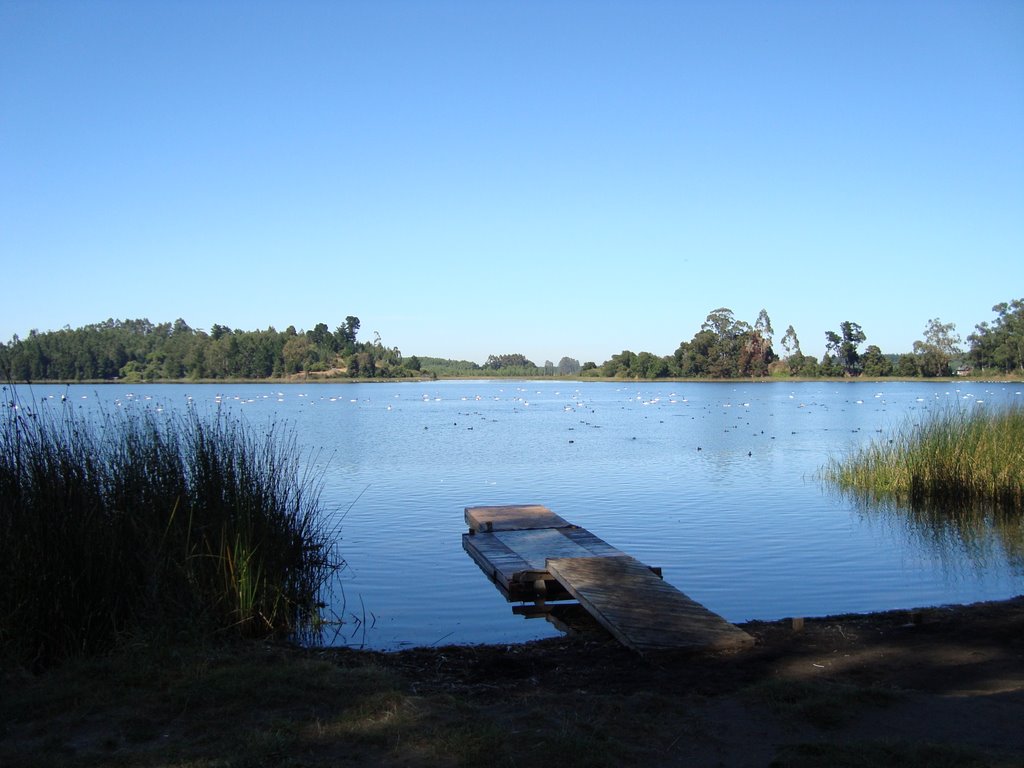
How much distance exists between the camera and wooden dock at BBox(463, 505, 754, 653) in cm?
748

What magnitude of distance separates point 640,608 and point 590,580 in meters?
1.07

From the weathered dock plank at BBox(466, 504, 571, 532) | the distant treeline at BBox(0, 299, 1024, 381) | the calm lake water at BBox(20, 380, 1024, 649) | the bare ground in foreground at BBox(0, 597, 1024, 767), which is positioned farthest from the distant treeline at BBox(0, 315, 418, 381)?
the bare ground in foreground at BBox(0, 597, 1024, 767)

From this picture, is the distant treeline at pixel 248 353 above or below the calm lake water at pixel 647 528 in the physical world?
above

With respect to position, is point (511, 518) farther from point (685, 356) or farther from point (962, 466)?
point (685, 356)

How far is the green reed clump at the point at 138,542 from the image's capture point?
21.6ft

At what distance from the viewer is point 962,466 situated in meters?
17.0

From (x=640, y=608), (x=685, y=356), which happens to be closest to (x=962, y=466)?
(x=640, y=608)

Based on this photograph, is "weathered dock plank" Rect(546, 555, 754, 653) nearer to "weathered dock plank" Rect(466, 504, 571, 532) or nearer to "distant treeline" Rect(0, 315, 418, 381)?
"weathered dock plank" Rect(466, 504, 571, 532)

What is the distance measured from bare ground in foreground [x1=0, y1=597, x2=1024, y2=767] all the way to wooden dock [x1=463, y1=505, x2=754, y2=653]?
0.87ft

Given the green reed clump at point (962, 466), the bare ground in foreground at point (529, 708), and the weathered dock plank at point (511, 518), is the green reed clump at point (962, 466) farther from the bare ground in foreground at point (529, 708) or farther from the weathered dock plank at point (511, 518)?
the bare ground in foreground at point (529, 708)

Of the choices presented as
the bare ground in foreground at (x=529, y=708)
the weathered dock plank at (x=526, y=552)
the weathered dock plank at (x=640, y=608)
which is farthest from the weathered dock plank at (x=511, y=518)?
the bare ground in foreground at (x=529, y=708)

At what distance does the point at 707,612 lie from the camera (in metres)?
8.27

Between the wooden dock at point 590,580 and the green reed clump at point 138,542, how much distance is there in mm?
2606

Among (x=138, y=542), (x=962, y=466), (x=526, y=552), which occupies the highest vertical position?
(x=138, y=542)
